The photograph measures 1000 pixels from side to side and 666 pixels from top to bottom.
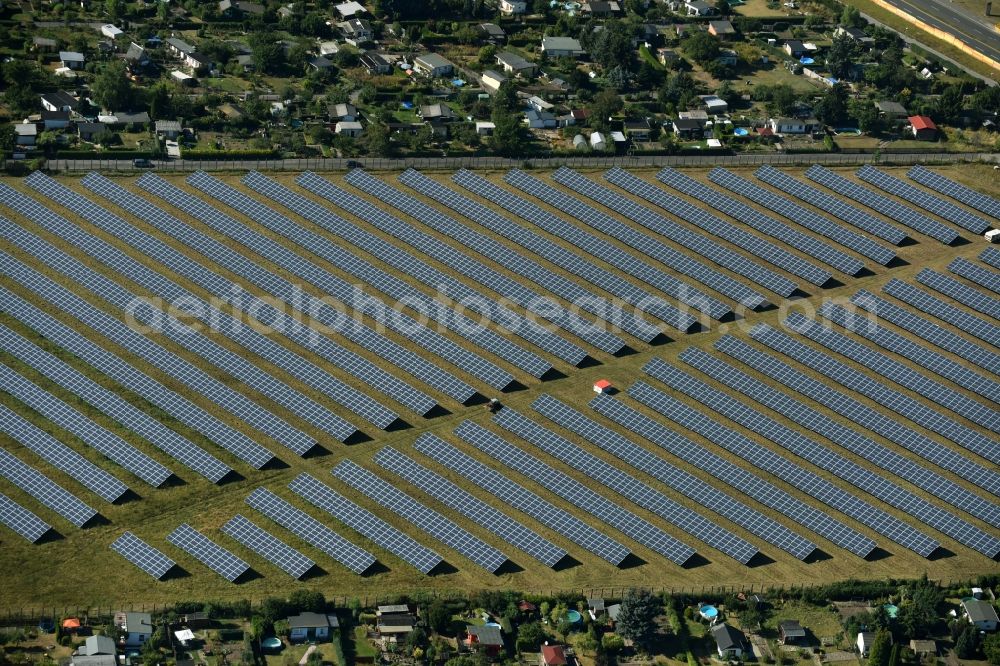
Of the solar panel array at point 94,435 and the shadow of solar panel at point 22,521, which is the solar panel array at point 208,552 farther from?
the shadow of solar panel at point 22,521

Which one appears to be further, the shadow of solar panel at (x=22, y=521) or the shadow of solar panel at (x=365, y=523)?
the shadow of solar panel at (x=22, y=521)

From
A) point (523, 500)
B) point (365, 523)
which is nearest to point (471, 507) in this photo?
point (523, 500)

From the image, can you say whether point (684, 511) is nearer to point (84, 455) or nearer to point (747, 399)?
point (747, 399)

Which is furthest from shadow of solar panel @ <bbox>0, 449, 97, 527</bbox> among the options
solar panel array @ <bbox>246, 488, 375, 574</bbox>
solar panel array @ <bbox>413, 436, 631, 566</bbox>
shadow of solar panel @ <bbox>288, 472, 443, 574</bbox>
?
solar panel array @ <bbox>413, 436, 631, 566</bbox>

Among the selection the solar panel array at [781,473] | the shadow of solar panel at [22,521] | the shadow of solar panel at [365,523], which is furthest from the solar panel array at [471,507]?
the shadow of solar panel at [22,521]

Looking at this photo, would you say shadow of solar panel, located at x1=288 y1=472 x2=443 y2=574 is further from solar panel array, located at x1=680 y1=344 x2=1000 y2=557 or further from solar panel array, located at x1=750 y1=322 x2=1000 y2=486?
solar panel array, located at x1=750 y1=322 x2=1000 y2=486

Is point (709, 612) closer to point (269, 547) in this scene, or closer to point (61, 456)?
point (269, 547)
